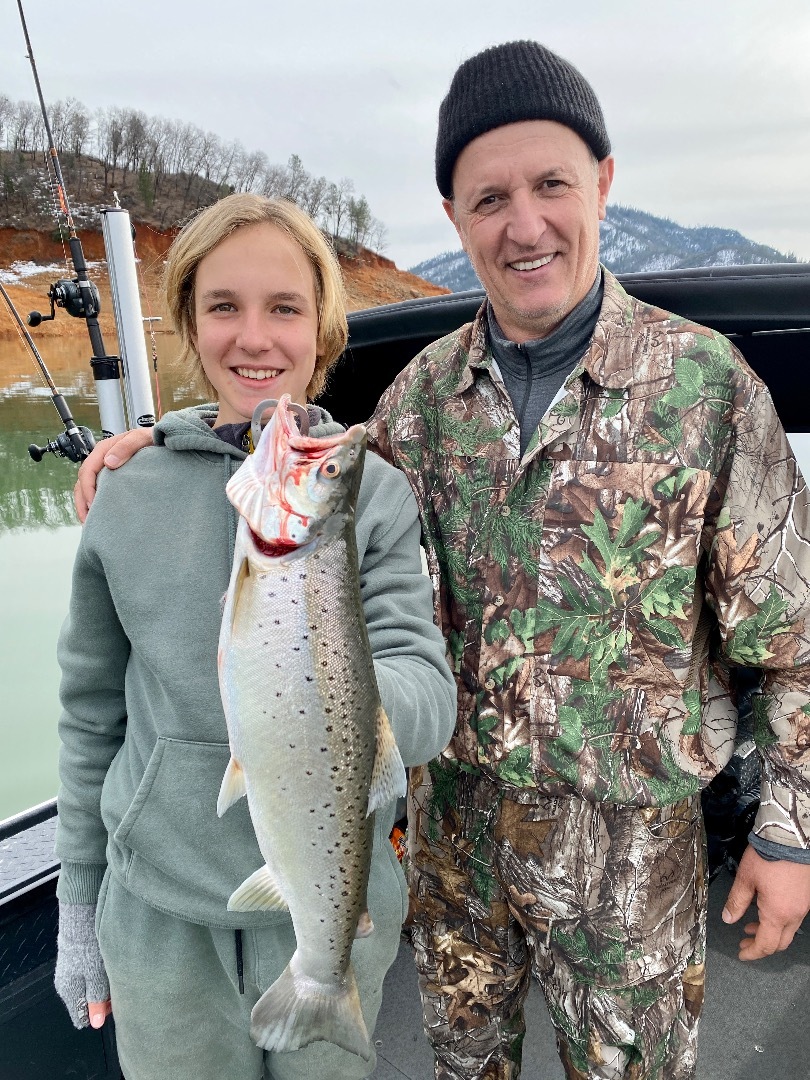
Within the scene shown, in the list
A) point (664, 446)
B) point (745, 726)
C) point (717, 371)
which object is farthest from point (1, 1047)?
point (745, 726)

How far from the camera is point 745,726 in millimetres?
3615

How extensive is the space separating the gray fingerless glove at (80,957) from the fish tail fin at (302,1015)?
2.08ft

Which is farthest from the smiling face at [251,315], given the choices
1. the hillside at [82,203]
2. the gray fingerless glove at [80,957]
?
the hillside at [82,203]

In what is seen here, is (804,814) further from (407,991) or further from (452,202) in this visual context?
(407,991)

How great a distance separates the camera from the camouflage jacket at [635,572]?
1802mm

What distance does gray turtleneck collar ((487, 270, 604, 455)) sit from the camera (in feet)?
6.57

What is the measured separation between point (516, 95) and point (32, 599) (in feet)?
17.4

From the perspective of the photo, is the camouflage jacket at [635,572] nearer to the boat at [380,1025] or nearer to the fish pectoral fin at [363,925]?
the boat at [380,1025]

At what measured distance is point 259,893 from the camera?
131 cm

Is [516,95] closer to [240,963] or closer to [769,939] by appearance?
[240,963]

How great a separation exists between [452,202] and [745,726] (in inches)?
114

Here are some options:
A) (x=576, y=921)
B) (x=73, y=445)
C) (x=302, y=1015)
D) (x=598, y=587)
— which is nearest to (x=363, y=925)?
(x=302, y=1015)

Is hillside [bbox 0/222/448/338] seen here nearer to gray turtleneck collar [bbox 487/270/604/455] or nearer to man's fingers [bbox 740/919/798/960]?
gray turtleneck collar [bbox 487/270/604/455]

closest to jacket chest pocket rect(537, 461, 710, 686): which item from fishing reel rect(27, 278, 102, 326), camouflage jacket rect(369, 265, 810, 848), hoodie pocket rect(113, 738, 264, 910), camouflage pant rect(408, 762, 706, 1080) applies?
camouflage jacket rect(369, 265, 810, 848)
